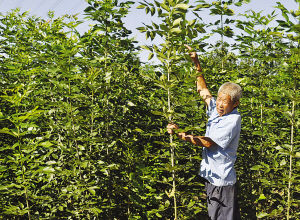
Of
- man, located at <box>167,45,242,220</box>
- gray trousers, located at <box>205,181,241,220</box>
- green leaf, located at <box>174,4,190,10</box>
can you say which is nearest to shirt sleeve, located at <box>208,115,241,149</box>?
man, located at <box>167,45,242,220</box>

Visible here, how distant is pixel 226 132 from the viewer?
238cm

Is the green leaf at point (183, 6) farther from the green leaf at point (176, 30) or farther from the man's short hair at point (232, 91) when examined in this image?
the man's short hair at point (232, 91)

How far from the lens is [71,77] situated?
7.41 feet

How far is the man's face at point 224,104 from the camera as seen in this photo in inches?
97.6

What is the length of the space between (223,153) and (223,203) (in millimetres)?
528

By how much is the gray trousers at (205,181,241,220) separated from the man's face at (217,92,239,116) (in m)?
0.78

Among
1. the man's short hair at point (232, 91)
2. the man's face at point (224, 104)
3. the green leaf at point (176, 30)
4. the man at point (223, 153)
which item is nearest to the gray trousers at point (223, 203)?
the man at point (223, 153)

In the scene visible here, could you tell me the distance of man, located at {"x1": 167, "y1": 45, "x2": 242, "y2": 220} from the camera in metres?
2.42

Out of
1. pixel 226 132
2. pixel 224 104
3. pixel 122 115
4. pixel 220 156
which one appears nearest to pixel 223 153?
pixel 220 156

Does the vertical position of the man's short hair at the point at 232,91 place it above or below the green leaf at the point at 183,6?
below

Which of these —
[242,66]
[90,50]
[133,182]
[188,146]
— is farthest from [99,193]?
[242,66]

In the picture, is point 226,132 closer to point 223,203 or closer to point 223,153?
point 223,153

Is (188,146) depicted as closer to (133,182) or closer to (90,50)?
(133,182)

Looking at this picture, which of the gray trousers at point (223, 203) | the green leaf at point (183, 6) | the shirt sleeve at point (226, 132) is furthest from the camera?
the gray trousers at point (223, 203)
